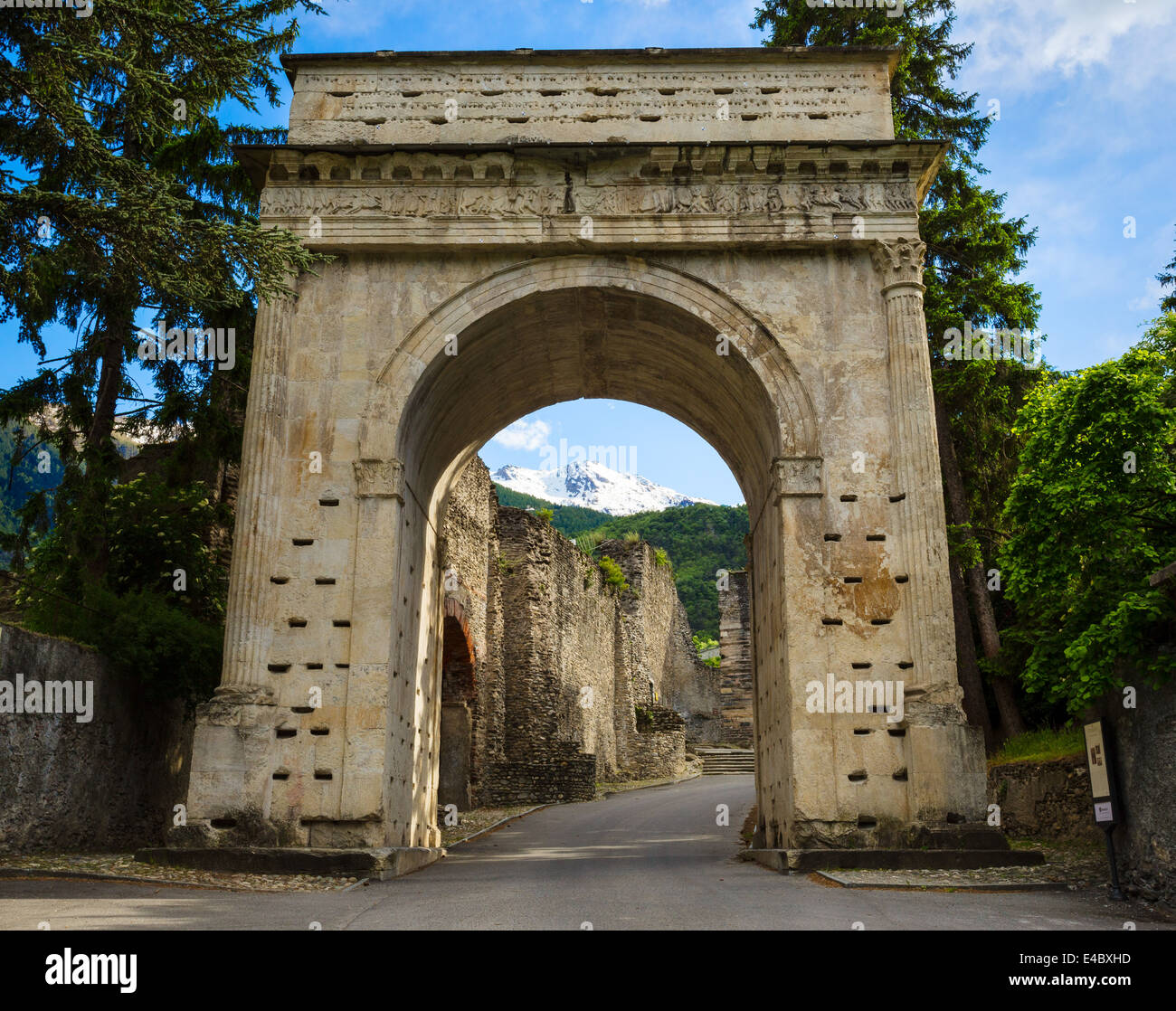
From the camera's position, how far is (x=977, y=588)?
1716 cm

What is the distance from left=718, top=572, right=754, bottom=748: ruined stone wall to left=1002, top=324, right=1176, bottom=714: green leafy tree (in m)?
33.9

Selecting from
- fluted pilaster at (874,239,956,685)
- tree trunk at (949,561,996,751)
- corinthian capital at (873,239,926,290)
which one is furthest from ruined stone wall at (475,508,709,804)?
corinthian capital at (873,239,926,290)

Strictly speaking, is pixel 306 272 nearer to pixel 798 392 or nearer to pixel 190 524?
pixel 190 524

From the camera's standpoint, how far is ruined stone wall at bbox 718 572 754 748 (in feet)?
141

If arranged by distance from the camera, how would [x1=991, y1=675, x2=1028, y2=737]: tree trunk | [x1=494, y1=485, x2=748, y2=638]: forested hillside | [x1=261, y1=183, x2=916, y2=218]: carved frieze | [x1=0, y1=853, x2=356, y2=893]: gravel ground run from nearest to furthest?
[x1=0, y1=853, x2=356, y2=893]: gravel ground
[x1=261, y1=183, x2=916, y2=218]: carved frieze
[x1=991, y1=675, x2=1028, y2=737]: tree trunk
[x1=494, y1=485, x2=748, y2=638]: forested hillside

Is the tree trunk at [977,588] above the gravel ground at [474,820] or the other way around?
above

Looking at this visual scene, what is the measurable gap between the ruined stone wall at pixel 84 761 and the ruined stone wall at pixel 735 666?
101 feet

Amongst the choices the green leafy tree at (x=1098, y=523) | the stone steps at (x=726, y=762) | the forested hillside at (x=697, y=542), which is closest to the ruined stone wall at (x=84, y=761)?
the green leafy tree at (x=1098, y=523)

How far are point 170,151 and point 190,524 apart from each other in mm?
6391

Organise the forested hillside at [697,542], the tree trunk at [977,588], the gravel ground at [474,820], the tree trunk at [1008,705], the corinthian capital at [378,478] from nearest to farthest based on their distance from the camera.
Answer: the corinthian capital at [378,478]
the tree trunk at [1008,705]
the tree trunk at [977,588]
the gravel ground at [474,820]
the forested hillside at [697,542]

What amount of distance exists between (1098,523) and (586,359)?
7.85m

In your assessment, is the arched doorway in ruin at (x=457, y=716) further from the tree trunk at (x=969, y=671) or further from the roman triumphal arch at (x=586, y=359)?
the tree trunk at (x=969, y=671)

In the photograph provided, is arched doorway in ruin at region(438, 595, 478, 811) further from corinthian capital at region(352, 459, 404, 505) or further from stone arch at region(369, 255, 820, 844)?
corinthian capital at region(352, 459, 404, 505)

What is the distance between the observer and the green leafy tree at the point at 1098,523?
8234mm
